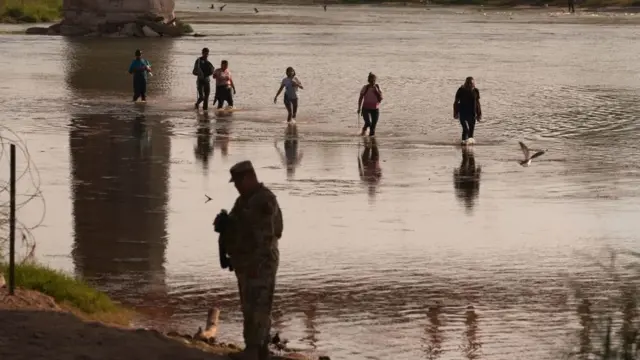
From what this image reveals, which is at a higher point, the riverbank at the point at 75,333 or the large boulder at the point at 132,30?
the large boulder at the point at 132,30

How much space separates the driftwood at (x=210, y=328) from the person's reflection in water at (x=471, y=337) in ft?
6.94

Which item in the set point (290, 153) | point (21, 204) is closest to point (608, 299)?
point (21, 204)

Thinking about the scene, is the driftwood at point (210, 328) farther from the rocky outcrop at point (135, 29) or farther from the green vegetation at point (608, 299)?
the rocky outcrop at point (135, 29)

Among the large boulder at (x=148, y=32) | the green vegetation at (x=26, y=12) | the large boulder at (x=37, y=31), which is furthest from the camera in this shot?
the green vegetation at (x=26, y=12)

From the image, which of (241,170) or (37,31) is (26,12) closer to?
(37,31)

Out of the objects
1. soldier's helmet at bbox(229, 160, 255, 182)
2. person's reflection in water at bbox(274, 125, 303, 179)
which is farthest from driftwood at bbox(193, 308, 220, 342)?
person's reflection in water at bbox(274, 125, 303, 179)

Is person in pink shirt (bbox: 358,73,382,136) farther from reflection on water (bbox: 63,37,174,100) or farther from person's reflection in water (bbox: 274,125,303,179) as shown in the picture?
reflection on water (bbox: 63,37,174,100)

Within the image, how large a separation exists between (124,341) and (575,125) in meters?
23.4

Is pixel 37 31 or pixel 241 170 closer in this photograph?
pixel 241 170

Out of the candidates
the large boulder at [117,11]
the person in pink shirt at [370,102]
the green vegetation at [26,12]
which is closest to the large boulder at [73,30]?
the large boulder at [117,11]

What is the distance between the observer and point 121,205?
20.4 meters

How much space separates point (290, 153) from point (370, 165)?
6.96 ft

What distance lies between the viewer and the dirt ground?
35.2 ft

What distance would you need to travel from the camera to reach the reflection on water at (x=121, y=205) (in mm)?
16000
